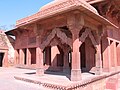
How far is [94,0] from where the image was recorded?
7.50 metres

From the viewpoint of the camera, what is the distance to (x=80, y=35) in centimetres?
816

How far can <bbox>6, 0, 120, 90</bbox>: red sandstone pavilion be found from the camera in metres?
5.28

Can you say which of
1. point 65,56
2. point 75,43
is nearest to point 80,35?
point 65,56

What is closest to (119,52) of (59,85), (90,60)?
(90,60)

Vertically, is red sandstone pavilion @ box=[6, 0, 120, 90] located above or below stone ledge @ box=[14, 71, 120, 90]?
above

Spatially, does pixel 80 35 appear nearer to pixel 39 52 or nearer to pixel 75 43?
pixel 39 52

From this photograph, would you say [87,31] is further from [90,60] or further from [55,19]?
[90,60]

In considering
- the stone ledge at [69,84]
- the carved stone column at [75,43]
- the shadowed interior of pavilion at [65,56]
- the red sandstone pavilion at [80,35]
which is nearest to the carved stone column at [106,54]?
the red sandstone pavilion at [80,35]

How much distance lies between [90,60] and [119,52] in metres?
2.37

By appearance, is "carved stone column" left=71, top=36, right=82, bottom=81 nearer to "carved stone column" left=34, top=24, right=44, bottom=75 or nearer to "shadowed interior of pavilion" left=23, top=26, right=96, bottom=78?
"shadowed interior of pavilion" left=23, top=26, right=96, bottom=78

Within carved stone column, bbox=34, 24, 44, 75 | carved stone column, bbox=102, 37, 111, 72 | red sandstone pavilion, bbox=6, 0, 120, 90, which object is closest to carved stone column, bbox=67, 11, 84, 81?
red sandstone pavilion, bbox=6, 0, 120, 90

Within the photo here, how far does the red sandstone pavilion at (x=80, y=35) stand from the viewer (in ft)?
17.3

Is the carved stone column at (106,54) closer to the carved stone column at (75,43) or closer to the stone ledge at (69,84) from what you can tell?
the stone ledge at (69,84)

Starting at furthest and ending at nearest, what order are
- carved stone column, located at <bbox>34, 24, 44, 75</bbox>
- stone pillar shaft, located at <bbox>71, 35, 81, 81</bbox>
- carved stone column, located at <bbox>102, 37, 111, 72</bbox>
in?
carved stone column, located at <bbox>102, 37, 111, 72</bbox>
carved stone column, located at <bbox>34, 24, 44, 75</bbox>
stone pillar shaft, located at <bbox>71, 35, 81, 81</bbox>
